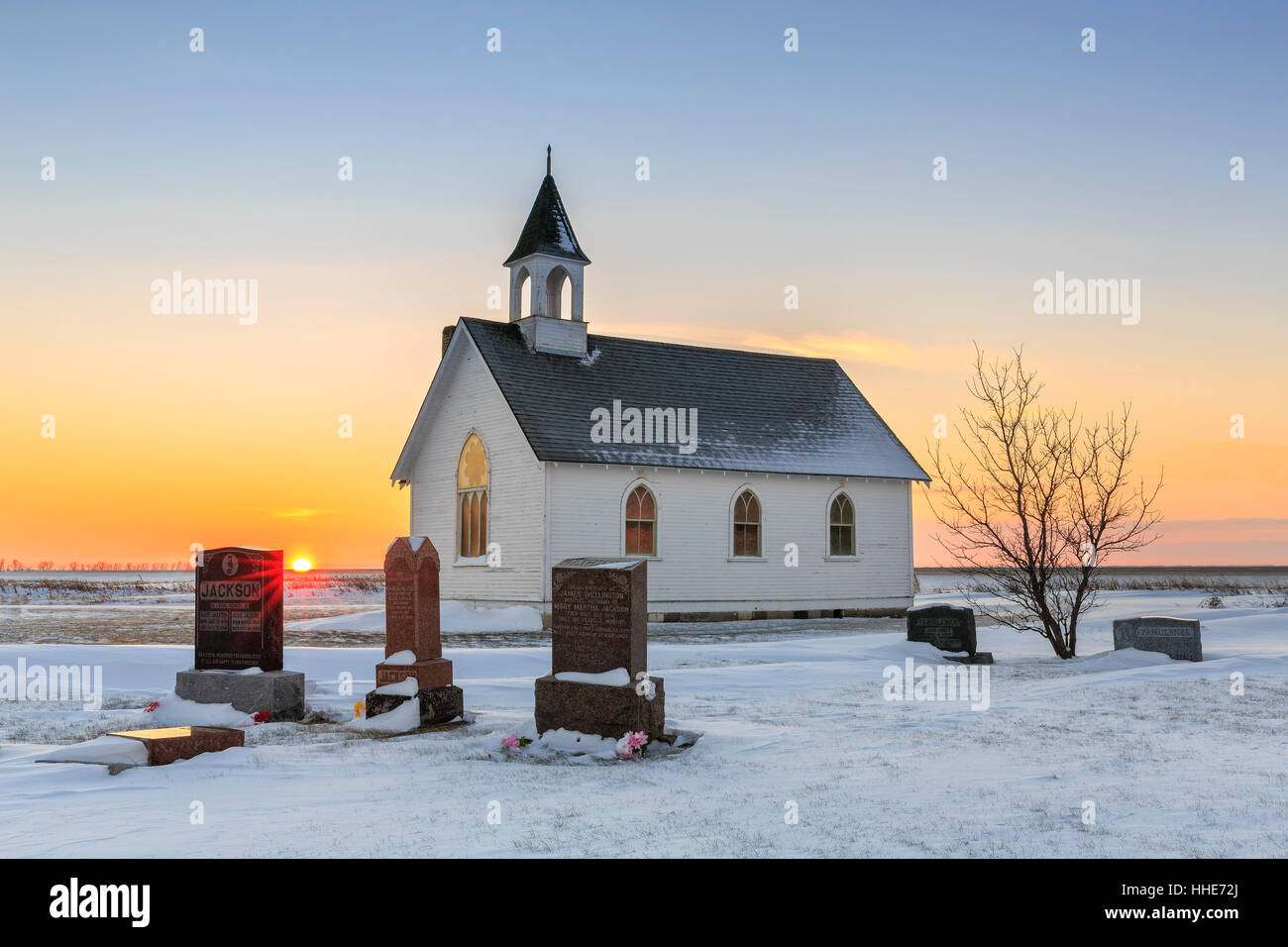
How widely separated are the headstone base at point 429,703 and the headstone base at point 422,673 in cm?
10

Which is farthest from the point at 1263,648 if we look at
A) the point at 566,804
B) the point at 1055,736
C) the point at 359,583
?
the point at 359,583

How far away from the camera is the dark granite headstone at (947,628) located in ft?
60.1

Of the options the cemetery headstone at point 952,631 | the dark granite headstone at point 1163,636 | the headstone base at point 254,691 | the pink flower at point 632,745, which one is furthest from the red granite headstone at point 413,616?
the dark granite headstone at point 1163,636

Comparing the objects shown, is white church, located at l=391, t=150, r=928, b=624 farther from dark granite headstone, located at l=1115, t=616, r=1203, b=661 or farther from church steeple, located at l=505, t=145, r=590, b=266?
dark granite headstone, located at l=1115, t=616, r=1203, b=661

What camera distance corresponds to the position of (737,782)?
8055 mm

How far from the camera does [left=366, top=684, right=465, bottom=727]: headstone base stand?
11336 mm

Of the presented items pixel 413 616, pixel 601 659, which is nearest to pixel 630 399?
pixel 413 616

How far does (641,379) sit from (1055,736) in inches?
757

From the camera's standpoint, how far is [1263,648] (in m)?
18.0

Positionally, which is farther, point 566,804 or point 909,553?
point 909,553

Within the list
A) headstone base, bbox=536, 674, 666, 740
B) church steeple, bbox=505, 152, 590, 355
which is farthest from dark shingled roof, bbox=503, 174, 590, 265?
headstone base, bbox=536, 674, 666, 740

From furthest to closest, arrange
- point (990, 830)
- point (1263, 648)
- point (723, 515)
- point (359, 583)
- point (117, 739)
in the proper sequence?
point (359, 583)
point (723, 515)
point (1263, 648)
point (117, 739)
point (990, 830)

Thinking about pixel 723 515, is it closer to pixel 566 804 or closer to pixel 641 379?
pixel 641 379

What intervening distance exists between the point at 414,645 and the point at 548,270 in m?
16.9
